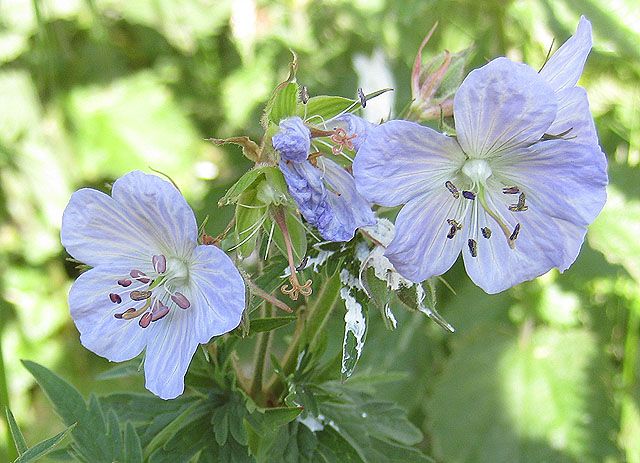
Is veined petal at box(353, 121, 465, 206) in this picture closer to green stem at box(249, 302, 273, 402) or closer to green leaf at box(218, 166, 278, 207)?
green leaf at box(218, 166, 278, 207)

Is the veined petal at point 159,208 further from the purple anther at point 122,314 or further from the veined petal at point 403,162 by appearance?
the veined petal at point 403,162

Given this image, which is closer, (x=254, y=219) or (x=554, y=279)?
(x=254, y=219)

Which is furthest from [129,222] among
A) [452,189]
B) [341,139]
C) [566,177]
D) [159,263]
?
[566,177]

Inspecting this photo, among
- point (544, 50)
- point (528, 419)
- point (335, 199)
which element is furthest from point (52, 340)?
point (335, 199)

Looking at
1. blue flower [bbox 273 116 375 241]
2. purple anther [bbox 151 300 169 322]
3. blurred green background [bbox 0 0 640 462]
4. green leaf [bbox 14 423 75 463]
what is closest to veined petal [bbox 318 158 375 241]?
blue flower [bbox 273 116 375 241]

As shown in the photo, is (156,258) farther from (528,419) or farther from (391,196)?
(528,419)

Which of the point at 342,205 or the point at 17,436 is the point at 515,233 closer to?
the point at 342,205

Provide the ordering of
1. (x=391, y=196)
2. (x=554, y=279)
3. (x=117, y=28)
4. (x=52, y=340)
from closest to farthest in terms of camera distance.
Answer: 1. (x=391, y=196)
2. (x=554, y=279)
3. (x=52, y=340)
4. (x=117, y=28)
